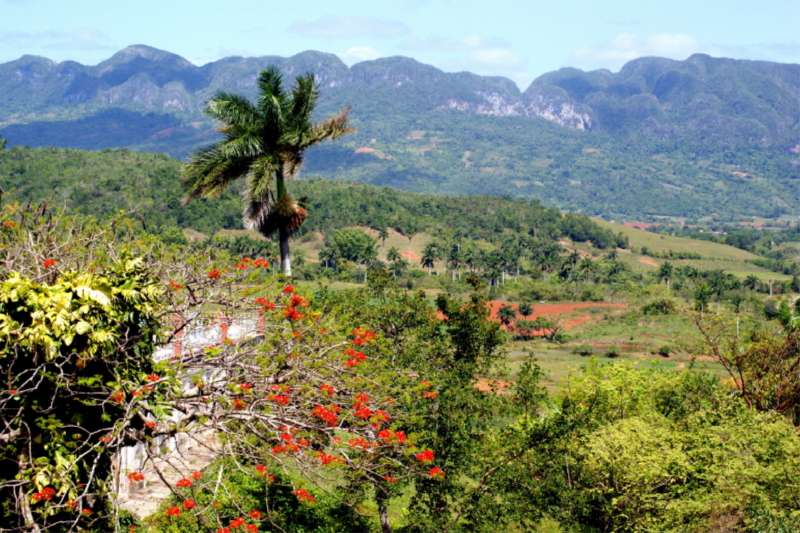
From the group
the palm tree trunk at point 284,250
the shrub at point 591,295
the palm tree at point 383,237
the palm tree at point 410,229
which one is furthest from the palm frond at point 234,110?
the palm tree at point 410,229

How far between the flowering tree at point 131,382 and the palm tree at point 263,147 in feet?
10.2

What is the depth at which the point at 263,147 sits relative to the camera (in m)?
11.2

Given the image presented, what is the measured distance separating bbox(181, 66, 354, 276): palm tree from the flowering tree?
3.10 meters

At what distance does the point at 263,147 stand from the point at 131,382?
5.86 m

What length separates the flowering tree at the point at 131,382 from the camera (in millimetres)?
5938

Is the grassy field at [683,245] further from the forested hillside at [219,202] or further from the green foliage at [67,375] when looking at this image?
the green foliage at [67,375]

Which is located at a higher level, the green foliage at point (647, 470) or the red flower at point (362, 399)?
the red flower at point (362, 399)

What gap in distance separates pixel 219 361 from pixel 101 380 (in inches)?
47.1

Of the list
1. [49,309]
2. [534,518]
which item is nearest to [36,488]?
[49,309]

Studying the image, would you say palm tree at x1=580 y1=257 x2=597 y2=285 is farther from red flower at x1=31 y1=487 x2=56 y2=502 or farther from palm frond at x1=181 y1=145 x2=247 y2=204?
red flower at x1=31 y1=487 x2=56 y2=502

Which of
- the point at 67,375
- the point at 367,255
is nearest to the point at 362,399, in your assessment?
the point at 67,375

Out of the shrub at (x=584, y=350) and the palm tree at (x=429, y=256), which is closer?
the shrub at (x=584, y=350)

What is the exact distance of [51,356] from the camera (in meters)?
5.66

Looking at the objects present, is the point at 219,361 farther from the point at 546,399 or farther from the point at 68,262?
the point at 546,399
